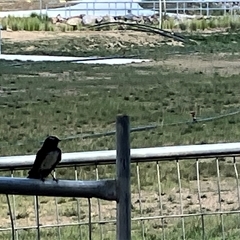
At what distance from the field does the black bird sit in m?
0.87

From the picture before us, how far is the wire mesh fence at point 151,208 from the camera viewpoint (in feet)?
10.7

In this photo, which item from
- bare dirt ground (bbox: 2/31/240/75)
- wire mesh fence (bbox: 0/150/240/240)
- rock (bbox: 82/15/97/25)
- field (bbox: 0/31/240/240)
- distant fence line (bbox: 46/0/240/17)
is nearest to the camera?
wire mesh fence (bbox: 0/150/240/240)

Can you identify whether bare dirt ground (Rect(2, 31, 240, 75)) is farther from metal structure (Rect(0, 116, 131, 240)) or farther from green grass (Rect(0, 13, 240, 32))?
metal structure (Rect(0, 116, 131, 240))

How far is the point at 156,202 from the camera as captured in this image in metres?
5.43

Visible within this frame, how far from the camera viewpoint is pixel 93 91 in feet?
44.3

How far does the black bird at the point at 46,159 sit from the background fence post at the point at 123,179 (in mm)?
180

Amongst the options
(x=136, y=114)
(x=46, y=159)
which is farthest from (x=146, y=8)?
(x=46, y=159)

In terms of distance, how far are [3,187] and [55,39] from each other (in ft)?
82.6

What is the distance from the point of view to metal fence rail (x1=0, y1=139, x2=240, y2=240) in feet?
8.38

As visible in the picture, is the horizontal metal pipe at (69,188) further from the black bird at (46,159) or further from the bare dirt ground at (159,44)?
the bare dirt ground at (159,44)

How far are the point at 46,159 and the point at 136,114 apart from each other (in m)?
8.73

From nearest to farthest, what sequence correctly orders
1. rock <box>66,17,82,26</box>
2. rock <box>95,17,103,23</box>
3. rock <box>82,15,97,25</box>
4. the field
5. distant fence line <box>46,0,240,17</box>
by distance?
the field, rock <box>66,17,82,26</box>, rock <box>82,15,97,25</box>, rock <box>95,17,103,23</box>, distant fence line <box>46,0,240,17</box>

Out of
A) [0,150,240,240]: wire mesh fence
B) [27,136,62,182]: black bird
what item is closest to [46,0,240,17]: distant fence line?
[0,150,240,240]: wire mesh fence

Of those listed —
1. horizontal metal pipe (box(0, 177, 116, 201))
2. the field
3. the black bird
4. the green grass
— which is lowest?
the field
